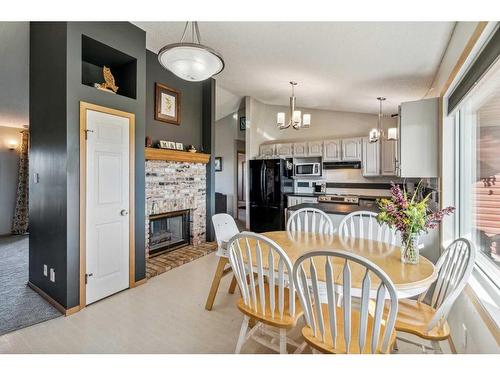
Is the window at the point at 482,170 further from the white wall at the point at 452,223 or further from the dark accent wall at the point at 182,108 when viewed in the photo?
the dark accent wall at the point at 182,108

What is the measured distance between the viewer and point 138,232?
9.89 ft

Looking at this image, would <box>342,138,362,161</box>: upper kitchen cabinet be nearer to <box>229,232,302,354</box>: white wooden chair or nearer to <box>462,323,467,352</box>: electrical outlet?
<box>462,323,467,352</box>: electrical outlet

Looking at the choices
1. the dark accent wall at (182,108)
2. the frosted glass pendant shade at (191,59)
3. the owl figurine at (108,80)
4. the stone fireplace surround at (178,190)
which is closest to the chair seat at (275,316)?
the frosted glass pendant shade at (191,59)

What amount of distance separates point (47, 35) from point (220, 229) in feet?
8.35

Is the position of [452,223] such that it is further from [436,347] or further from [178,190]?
[178,190]

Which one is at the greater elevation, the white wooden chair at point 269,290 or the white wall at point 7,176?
the white wall at point 7,176

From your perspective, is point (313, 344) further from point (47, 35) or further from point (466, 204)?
point (47, 35)

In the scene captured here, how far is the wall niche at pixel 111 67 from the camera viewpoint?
9.00ft

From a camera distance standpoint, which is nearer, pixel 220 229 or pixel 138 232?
pixel 220 229

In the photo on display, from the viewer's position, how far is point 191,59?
5.46 ft

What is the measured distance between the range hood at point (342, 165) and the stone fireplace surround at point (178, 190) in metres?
2.71

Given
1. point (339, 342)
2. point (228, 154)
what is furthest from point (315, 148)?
point (339, 342)
